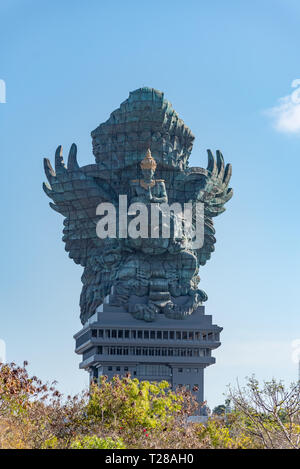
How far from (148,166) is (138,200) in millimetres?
5345

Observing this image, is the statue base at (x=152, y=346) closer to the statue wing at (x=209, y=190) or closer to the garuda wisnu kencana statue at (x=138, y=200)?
the garuda wisnu kencana statue at (x=138, y=200)

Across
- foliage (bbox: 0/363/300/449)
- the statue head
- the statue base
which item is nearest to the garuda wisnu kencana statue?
the statue head

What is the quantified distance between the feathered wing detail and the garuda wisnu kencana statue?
154mm

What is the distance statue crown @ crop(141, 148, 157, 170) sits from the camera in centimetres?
12081

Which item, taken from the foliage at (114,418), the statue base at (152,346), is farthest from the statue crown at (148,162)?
the foliage at (114,418)

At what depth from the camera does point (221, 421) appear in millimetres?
53781

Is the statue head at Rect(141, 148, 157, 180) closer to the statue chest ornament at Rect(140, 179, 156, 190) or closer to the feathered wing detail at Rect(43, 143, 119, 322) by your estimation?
the statue chest ornament at Rect(140, 179, 156, 190)

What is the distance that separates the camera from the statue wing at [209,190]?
126 m

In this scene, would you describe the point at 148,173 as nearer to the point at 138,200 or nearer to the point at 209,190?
the point at 138,200

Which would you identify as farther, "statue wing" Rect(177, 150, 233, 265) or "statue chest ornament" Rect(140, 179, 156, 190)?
"statue wing" Rect(177, 150, 233, 265)

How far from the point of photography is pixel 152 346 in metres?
121

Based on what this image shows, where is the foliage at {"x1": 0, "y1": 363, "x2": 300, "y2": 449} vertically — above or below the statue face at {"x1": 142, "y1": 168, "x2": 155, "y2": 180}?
below

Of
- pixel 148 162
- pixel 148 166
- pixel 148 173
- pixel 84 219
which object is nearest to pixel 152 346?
pixel 84 219
